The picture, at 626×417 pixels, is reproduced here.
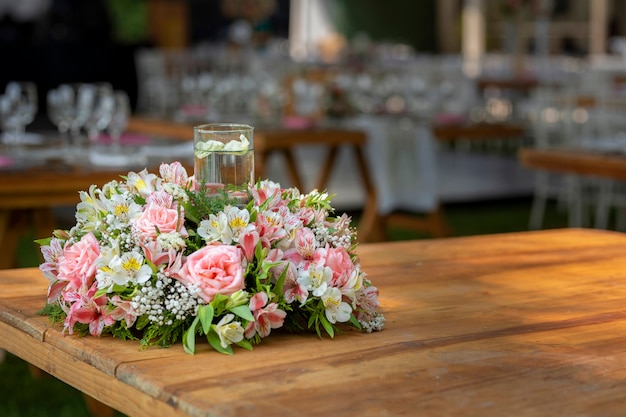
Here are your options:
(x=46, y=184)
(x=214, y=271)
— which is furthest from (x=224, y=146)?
(x=46, y=184)

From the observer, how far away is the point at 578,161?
4340 mm

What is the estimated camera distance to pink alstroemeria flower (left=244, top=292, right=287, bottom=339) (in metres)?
1.54

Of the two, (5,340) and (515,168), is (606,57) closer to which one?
(515,168)

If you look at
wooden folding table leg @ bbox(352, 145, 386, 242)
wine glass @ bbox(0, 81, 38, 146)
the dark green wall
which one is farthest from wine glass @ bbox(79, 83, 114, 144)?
→ the dark green wall

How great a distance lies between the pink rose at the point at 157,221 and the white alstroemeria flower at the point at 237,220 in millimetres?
65

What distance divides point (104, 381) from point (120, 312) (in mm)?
113

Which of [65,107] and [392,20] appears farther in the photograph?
[392,20]

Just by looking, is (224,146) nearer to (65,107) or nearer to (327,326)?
(327,326)

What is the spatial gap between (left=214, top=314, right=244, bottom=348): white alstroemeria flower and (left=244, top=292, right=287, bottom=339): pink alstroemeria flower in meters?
0.02

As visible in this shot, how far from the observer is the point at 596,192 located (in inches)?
311

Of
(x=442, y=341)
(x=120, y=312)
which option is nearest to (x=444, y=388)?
(x=442, y=341)

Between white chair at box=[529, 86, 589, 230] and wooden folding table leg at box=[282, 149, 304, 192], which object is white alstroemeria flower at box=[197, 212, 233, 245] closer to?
wooden folding table leg at box=[282, 149, 304, 192]

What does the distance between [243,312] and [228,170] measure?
0.28 m

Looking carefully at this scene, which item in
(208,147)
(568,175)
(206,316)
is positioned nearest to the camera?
(206,316)
